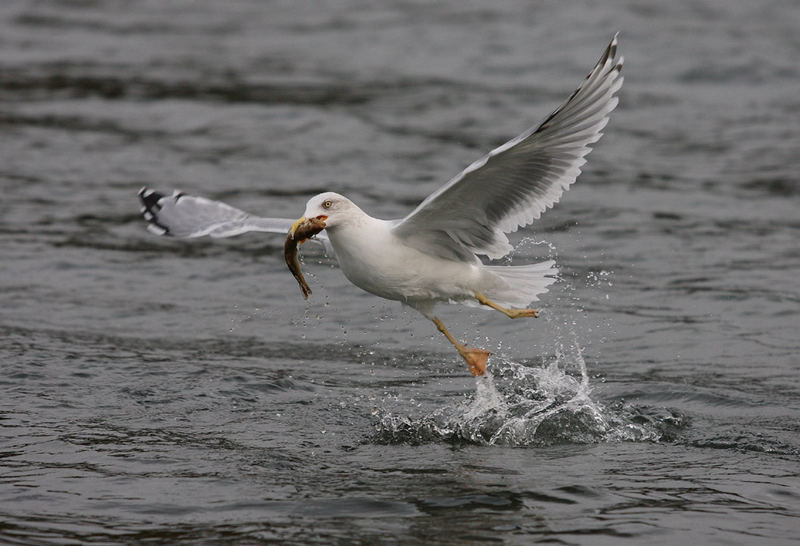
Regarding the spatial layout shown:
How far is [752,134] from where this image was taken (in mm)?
15477

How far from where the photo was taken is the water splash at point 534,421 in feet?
24.4

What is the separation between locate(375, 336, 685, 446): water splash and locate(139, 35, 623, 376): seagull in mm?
328

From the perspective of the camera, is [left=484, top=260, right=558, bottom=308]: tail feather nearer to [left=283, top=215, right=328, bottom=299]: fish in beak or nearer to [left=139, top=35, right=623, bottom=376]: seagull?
[left=139, top=35, right=623, bottom=376]: seagull

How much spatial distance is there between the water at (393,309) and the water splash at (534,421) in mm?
25

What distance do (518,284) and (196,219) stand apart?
2.46 meters

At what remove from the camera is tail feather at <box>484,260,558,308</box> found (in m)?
7.96

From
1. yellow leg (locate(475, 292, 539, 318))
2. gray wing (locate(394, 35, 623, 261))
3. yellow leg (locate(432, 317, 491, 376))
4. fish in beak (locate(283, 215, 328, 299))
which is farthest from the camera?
yellow leg (locate(432, 317, 491, 376))

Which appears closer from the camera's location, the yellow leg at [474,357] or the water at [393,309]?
the water at [393,309]

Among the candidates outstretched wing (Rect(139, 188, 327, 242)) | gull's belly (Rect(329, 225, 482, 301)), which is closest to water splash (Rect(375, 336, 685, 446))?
gull's belly (Rect(329, 225, 482, 301))

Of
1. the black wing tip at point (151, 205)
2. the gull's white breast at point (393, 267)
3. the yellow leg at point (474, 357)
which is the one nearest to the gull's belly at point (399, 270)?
the gull's white breast at point (393, 267)

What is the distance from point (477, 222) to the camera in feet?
24.8

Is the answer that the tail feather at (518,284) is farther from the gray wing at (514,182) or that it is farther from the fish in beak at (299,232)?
the fish in beak at (299,232)

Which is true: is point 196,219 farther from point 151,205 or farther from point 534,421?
point 534,421

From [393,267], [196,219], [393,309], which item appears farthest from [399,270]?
[393,309]
